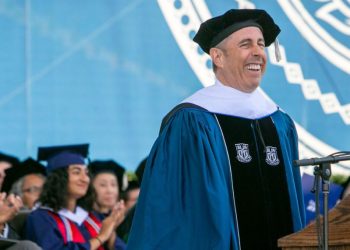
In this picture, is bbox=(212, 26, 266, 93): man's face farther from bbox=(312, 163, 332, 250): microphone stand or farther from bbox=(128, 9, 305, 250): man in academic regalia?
bbox=(312, 163, 332, 250): microphone stand

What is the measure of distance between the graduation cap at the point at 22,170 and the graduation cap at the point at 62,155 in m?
0.07

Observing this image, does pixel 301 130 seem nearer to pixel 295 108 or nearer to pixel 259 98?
pixel 295 108

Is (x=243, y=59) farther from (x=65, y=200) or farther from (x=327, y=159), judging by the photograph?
(x=65, y=200)

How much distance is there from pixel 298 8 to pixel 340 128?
113cm

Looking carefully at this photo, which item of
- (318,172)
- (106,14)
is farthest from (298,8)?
(318,172)

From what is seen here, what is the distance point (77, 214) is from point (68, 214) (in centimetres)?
9

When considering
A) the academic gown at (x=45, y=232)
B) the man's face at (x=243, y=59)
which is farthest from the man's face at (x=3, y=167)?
the man's face at (x=243, y=59)

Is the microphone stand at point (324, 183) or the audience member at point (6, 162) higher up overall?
the audience member at point (6, 162)

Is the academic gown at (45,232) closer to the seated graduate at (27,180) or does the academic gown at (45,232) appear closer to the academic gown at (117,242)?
the academic gown at (117,242)

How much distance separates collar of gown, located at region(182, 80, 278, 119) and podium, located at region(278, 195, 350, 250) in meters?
1.01

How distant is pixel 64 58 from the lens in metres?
7.48

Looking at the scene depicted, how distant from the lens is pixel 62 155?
704 cm

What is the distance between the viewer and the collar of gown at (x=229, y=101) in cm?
466

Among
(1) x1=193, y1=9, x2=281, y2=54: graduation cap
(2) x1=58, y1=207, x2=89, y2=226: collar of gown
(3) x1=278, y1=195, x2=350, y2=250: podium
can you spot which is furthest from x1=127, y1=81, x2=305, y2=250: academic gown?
(2) x1=58, y1=207, x2=89, y2=226: collar of gown
